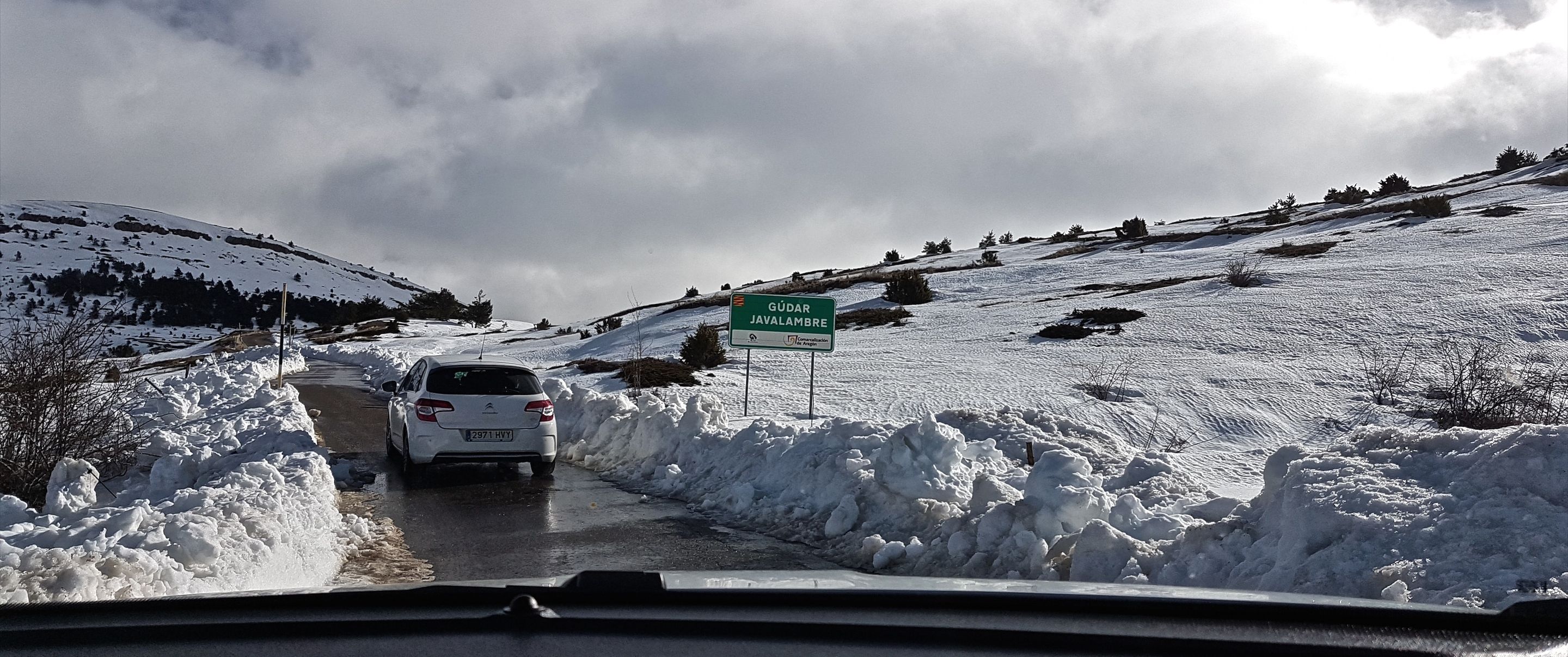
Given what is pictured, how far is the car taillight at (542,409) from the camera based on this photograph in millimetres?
11609

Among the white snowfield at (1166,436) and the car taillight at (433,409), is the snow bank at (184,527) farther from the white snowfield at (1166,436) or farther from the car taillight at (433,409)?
the white snowfield at (1166,436)

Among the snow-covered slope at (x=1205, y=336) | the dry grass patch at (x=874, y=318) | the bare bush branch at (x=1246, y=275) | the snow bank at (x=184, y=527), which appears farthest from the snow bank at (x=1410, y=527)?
the dry grass patch at (x=874, y=318)

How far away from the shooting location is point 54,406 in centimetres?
938

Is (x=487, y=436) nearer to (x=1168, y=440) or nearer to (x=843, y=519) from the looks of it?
(x=843, y=519)

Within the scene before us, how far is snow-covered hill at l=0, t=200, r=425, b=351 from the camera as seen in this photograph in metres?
128

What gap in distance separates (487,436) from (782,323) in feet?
18.0

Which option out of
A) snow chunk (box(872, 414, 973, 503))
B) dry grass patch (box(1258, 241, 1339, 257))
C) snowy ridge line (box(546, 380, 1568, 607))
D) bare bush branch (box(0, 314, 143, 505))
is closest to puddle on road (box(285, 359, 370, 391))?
bare bush branch (box(0, 314, 143, 505))

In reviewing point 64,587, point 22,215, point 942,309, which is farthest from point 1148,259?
point 22,215

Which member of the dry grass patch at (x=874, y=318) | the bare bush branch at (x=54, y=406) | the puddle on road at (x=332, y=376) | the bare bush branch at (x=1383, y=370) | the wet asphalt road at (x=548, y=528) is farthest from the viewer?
the puddle on road at (x=332, y=376)

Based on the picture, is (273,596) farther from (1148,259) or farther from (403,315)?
(403,315)

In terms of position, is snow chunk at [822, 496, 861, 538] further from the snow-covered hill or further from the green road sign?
the snow-covered hill

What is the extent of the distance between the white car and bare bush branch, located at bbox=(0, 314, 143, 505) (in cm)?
287

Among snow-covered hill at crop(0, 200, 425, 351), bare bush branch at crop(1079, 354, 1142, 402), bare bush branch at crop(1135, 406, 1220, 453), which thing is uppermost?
snow-covered hill at crop(0, 200, 425, 351)

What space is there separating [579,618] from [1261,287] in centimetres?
2483
